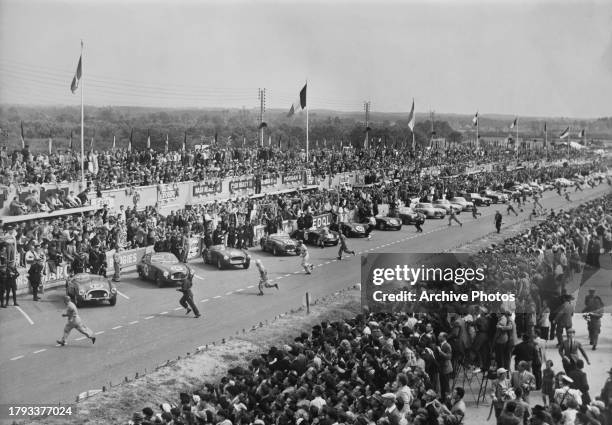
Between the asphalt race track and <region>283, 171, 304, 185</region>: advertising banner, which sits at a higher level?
<region>283, 171, 304, 185</region>: advertising banner

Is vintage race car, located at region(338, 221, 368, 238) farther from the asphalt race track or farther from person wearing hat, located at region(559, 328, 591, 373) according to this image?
person wearing hat, located at region(559, 328, 591, 373)

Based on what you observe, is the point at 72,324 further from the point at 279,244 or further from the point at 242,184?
the point at 242,184

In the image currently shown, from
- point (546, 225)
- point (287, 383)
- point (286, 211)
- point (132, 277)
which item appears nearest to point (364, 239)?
point (286, 211)

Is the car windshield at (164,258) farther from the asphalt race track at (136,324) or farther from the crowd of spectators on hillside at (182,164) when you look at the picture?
the crowd of spectators on hillside at (182,164)

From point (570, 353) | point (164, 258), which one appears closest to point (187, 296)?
point (164, 258)

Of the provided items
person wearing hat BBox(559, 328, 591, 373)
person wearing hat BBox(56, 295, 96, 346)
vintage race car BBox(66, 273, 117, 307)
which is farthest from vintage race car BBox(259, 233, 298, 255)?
person wearing hat BBox(559, 328, 591, 373)

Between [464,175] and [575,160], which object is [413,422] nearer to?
[464,175]

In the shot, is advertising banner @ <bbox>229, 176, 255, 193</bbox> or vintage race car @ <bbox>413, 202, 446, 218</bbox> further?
vintage race car @ <bbox>413, 202, 446, 218</bbox>
